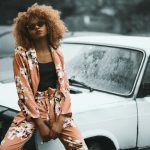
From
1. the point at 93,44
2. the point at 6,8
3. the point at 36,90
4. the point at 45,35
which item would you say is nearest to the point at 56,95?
the point at 36,90

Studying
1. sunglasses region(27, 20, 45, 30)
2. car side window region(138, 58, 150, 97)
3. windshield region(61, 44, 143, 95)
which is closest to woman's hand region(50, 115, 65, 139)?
sunglasses region(27, 20, 45, 30)

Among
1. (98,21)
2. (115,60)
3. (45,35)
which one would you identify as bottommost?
(98,21)

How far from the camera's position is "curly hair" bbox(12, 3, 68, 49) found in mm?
4430

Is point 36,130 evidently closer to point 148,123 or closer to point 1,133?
point 1,133

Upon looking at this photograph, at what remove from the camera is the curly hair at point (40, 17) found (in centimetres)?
443

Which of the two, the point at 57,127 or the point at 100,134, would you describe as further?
the point at 100,134

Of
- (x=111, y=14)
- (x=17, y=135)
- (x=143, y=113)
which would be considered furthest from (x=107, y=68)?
(x=111, y=14)

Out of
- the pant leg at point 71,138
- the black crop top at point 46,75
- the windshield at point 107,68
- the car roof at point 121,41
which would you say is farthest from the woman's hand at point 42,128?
the car roof at point 121,41

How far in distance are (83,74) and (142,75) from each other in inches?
25.8

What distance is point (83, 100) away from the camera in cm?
502

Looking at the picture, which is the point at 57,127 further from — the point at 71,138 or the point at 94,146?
the point at 94,146

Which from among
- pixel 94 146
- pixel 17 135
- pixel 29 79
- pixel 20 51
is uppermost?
pixel 20 51

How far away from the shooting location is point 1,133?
15.7 feet

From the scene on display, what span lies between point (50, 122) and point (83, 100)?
0.72 meters
